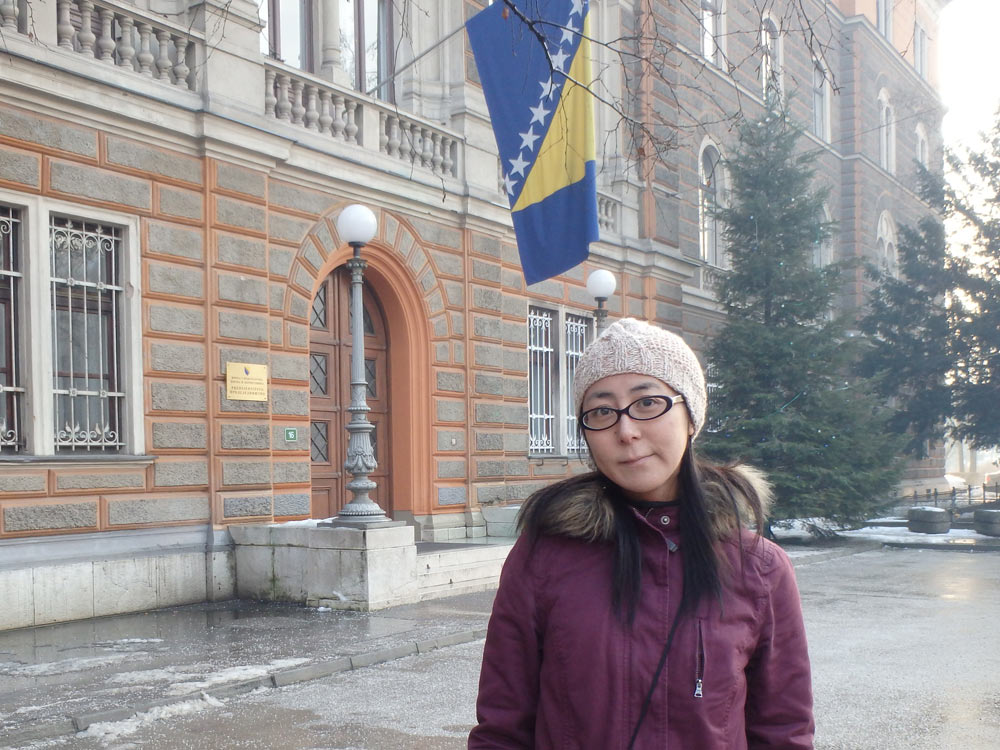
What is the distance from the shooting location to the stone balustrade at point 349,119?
43.9 ft

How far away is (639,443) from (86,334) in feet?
32.5

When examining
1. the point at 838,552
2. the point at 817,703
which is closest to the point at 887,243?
Result: the point at 838,552

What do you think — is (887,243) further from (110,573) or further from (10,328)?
(10,328)

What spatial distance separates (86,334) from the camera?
11.2 m

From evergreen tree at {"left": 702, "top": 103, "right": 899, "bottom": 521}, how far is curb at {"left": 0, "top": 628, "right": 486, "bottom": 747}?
36.8ft

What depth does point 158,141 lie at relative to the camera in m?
11.8

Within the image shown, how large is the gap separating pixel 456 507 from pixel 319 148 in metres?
5.50

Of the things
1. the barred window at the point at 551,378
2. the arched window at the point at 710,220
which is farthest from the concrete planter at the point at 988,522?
the barred window at the point at 551,378

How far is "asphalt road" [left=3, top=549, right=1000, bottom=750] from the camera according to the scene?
630cm

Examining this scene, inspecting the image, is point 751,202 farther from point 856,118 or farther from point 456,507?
point 856,118

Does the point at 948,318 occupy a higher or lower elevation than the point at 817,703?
higher

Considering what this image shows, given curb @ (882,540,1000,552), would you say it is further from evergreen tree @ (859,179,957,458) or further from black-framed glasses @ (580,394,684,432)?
black-framed glasses @ (580,394,684,432)

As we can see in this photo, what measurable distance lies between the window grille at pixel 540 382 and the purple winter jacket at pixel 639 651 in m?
15.6

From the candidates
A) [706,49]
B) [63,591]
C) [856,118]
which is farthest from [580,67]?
[856,118]
